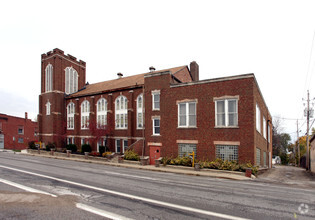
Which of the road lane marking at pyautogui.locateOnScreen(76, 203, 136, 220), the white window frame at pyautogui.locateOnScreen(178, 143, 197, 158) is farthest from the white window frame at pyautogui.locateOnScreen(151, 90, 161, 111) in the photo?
the road lane marking at pyautogui.locateOnScreen(76, 203, 136, 220)

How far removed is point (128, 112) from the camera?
29734 millimetres

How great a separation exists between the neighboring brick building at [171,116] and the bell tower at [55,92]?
0.58 feet

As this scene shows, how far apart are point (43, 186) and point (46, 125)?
3380 centimetres

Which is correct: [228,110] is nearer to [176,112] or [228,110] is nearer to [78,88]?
[176,112]

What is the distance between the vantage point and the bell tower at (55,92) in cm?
3831

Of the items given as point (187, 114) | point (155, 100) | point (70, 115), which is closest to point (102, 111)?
point (70, 115)

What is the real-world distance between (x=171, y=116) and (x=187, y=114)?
1.80 meters

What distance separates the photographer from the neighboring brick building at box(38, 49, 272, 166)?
60.3 feet

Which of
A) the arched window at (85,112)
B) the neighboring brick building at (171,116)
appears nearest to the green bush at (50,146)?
the neighboring brick building at (171,116)

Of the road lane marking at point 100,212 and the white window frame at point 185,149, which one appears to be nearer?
the road lane marking at point 100,212

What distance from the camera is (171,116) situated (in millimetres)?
22047

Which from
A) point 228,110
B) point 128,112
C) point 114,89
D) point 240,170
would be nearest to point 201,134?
point 228,110

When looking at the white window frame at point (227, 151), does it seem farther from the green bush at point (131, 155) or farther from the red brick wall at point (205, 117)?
the green bush at point (131, 155)

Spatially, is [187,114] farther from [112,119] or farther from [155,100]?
[112,119]
